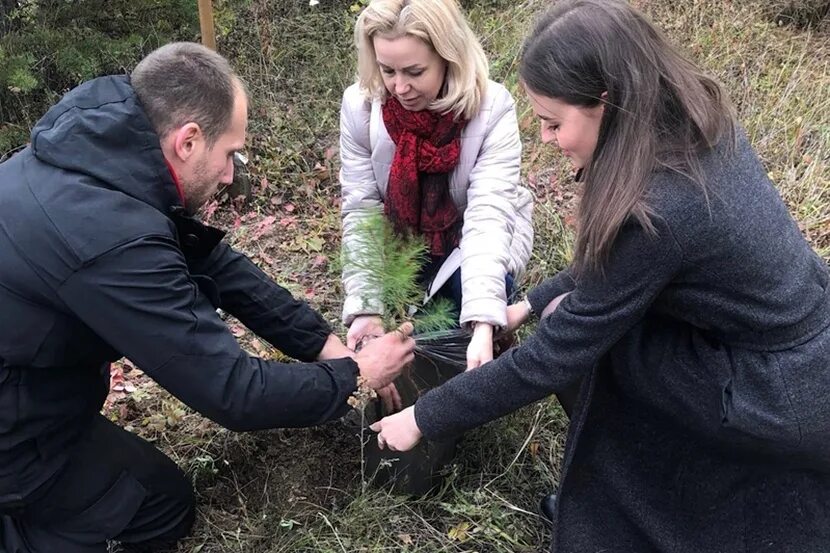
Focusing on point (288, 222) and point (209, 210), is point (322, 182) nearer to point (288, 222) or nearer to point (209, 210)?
Result: point (288, 222)

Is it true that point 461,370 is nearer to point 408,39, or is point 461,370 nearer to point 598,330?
point 598,330

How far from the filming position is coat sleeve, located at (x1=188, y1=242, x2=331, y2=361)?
2377 millimetres

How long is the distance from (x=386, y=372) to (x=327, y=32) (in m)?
4.43

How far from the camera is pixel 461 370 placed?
89.1 inches

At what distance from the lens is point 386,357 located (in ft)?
6.97

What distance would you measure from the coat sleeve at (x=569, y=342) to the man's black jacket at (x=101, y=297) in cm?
34

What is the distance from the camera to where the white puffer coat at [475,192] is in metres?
2.24

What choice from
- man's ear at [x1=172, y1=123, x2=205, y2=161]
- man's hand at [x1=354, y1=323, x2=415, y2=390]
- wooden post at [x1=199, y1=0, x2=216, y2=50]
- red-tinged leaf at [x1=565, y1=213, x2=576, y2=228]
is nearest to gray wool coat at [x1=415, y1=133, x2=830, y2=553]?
man's hand at [x1=354, y1=323, x2=415, y2=390]

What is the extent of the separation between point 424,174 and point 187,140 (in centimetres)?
91

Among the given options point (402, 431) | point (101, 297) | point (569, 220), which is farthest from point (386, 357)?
point (569, 220)

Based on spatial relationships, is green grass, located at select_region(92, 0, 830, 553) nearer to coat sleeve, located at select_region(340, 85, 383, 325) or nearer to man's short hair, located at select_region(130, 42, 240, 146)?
coat sleeve, located at select_region(340, 85, 383, 325)

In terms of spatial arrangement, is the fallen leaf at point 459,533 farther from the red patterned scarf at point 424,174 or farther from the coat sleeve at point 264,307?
the red patterned scarf at point 424,174

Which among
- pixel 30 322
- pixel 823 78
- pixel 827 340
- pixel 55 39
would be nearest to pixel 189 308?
pixel 30 322

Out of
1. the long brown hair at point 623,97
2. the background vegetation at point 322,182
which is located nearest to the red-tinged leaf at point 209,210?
the background vegetation at point 322,182
